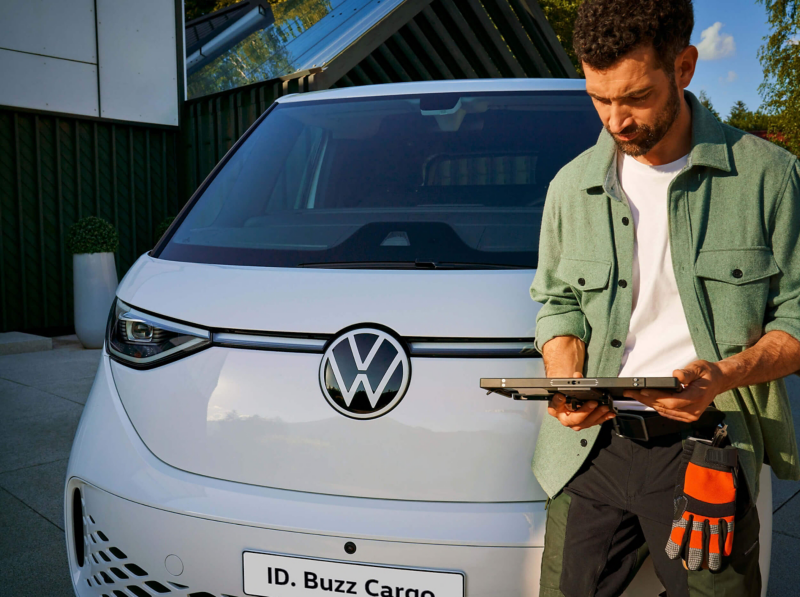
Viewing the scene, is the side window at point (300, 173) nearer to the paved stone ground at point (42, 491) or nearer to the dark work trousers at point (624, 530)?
the dark work trousers at point (624, 530)

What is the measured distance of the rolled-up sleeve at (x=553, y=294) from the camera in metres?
1.40

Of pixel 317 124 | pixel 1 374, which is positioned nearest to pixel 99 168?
pixel 1 374

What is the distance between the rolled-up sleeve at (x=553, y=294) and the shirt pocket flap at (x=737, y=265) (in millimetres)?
254

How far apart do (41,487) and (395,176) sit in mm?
2601

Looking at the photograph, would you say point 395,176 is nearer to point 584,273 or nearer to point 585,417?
point 584,273

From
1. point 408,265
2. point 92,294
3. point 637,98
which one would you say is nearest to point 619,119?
point 637,98

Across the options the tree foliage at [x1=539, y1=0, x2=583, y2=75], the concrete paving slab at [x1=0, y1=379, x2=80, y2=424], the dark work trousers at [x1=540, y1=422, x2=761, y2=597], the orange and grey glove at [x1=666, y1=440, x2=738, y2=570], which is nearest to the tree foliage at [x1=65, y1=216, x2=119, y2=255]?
the concrete paving slab at [x1=0, y1=379, x2=80, y2=424]

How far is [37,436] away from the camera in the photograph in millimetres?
4352

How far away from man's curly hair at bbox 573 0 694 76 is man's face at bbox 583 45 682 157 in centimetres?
2

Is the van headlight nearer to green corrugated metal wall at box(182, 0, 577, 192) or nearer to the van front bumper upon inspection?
the van front bumper

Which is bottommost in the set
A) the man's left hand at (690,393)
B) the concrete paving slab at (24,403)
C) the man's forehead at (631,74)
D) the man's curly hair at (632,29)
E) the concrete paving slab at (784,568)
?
A: the concrete paving slab at (784,568)

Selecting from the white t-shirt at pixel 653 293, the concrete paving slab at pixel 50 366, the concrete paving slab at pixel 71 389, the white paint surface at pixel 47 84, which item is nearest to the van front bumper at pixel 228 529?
the white t-shirt at pixel 653 293

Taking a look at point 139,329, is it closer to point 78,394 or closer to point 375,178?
point 375,178

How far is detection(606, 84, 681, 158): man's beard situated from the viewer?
50.6 inches
